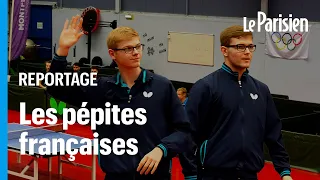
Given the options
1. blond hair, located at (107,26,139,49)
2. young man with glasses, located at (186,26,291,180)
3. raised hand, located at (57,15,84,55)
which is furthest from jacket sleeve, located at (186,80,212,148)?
raised hand, located at (57,15,84,55)

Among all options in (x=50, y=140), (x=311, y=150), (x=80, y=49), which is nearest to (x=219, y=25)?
(x=80, y=49)

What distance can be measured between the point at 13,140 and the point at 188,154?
233 inches

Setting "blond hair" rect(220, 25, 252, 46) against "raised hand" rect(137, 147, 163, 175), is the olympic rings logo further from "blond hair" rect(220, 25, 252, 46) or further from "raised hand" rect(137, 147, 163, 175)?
"raised hand" rect(137, 147, 163, 175)

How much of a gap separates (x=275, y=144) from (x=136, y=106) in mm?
1026

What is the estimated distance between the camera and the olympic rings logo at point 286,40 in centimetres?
1524

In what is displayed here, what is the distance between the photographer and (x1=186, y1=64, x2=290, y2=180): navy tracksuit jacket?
3.47 metres

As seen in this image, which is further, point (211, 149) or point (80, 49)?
point (80, 49)

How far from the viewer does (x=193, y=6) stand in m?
18.0

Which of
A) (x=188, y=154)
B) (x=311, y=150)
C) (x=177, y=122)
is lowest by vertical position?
(x=311, y=150)

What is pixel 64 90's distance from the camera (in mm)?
2840

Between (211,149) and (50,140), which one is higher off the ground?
(211,149)

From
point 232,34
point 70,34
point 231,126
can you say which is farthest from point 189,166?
point 70,34

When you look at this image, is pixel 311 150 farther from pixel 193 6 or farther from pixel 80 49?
pixel 80 49

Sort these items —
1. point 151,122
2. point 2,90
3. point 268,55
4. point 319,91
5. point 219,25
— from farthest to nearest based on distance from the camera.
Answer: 1. point 219,25
2. point 268,55
3. point 319,91
4. point 151,122
5. point 2,90
